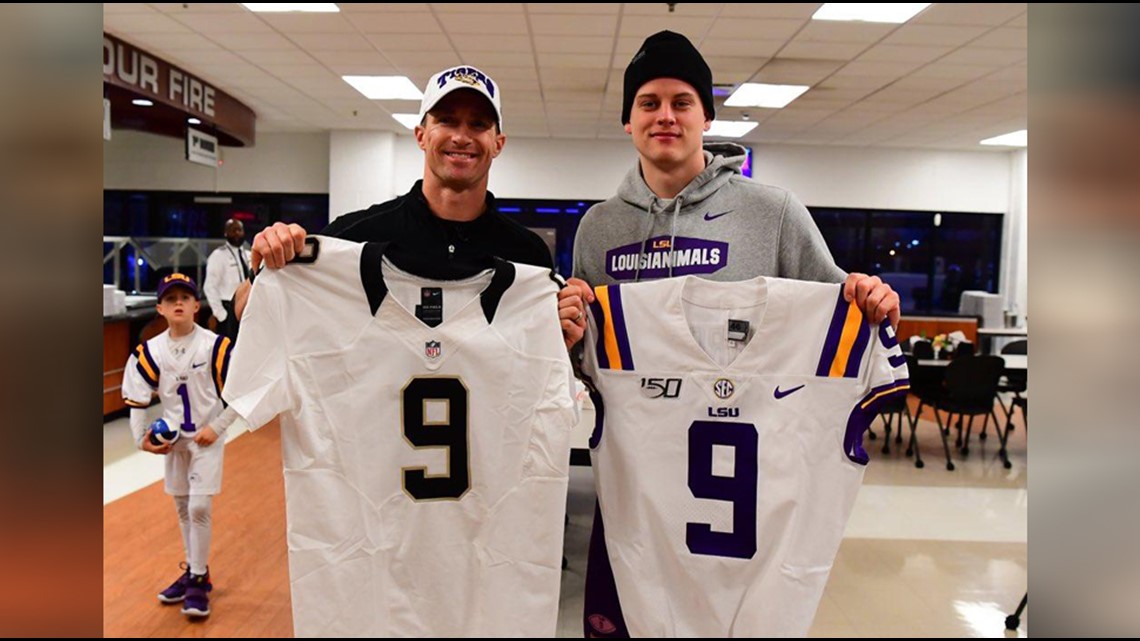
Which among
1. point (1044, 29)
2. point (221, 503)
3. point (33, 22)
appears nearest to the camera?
point (33, 22)

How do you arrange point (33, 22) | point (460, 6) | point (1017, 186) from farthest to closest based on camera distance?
point (1017, 186), point (460, 6), point (33, 22)

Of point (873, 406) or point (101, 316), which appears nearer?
point (101, 316)

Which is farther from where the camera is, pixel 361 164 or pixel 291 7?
pixel 361 164

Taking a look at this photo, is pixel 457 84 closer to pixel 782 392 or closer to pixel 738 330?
pixel 738 330

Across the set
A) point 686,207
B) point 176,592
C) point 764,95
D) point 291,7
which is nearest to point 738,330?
point 686,207

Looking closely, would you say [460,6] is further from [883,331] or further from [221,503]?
[883,331]

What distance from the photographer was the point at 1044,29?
48 cm

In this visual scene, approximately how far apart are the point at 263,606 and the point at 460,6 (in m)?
4.34

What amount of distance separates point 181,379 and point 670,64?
9.71ft

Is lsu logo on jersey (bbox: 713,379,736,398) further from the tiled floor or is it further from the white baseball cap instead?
the tiled floor

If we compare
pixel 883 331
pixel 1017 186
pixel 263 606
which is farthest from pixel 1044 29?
pixel 1017 186

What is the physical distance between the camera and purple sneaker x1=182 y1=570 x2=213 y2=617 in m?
3.46

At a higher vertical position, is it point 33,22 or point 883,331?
point 33,22

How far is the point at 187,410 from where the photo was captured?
3.72 meters
